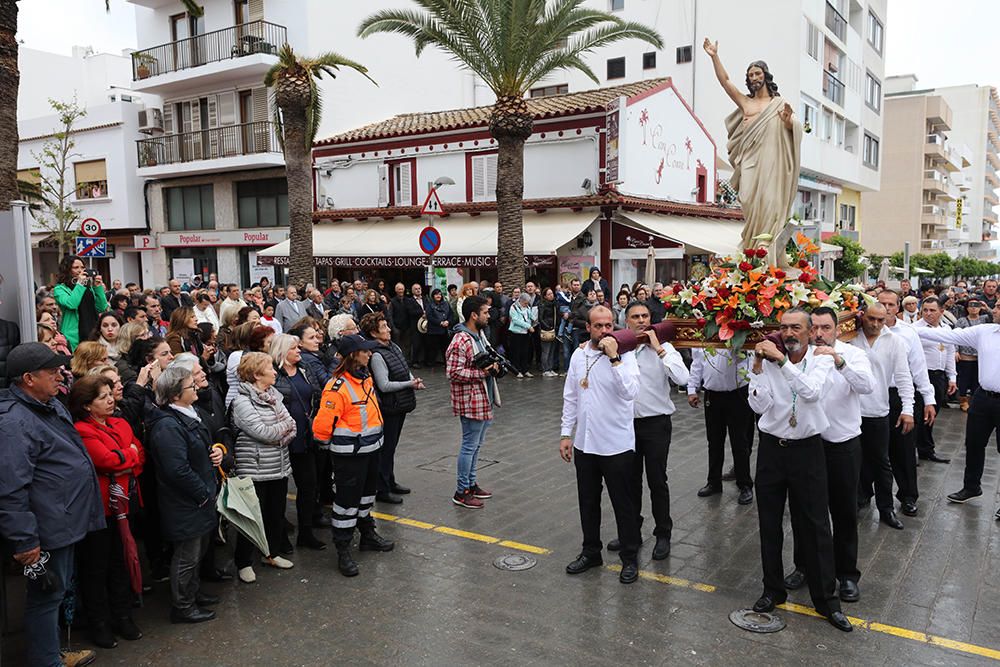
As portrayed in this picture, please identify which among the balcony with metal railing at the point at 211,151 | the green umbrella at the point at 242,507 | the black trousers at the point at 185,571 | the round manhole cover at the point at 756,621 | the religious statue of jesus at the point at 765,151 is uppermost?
the balcony with metal railing at the point at 211,151

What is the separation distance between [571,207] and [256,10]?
48.8 ft

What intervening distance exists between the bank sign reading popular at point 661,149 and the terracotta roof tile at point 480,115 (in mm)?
511

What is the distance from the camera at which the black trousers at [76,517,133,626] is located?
4668 mm

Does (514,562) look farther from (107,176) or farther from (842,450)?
(107,176)

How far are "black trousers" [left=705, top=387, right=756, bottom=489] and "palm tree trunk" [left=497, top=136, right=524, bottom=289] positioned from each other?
390 inches

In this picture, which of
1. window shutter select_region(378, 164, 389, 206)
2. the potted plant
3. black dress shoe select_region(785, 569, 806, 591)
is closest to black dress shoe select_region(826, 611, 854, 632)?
black dress shoe select_region(785, 569, 806, 591)

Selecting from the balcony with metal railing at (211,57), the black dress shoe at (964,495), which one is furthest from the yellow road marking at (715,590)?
the balcony with metal railing at (211,57)

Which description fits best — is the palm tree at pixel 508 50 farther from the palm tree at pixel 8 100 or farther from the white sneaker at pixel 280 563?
the white sneaker at pixel 280 563

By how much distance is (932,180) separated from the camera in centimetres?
6097

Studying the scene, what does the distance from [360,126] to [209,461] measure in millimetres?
24402

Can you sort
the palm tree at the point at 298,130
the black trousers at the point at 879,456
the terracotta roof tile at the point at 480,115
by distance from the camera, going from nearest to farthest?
the black trousers at the point at 879,456 → the palm tree at the point at 298,130 → the terracotta roof tile at the point at 480,115

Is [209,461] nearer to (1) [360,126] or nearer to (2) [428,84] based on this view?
(1) [360,126]

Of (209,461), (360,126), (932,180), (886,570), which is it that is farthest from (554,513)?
(932,180)

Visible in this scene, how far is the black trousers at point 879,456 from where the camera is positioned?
631cm
